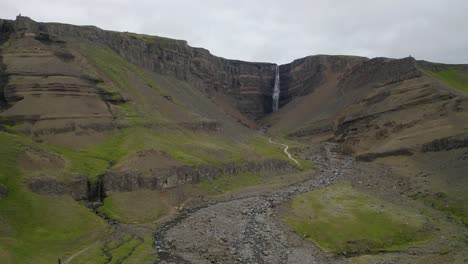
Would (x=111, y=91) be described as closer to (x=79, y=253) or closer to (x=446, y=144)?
(x=79, y=253)

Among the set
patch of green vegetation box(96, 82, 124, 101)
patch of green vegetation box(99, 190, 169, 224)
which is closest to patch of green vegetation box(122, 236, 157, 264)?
patch of green vegetation box(99, 190, 169, 224)

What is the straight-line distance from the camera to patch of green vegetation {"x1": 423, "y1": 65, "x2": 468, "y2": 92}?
160375 mm

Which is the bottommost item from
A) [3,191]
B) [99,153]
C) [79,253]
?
[79,253]

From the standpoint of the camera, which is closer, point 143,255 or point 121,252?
point 143,255

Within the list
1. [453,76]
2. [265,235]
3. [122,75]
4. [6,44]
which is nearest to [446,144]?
[265,235]

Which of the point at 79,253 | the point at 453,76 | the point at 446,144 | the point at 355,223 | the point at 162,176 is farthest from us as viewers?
the point at 453,76

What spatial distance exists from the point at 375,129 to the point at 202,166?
206ft

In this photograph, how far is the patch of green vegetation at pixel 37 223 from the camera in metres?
57.4

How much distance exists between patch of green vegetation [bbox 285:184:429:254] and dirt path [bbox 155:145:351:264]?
3.02 meters

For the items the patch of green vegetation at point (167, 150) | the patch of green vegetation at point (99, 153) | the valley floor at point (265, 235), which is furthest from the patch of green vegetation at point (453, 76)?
the patch of green vegetation at point (99, 153)

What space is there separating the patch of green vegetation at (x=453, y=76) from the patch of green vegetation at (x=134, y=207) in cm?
11609

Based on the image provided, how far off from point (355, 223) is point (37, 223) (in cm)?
Answer: 4713

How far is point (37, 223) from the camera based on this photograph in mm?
65688

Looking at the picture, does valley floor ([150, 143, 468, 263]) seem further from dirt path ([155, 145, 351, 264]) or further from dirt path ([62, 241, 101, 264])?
dirt path ([62, 241, 101, 264])
